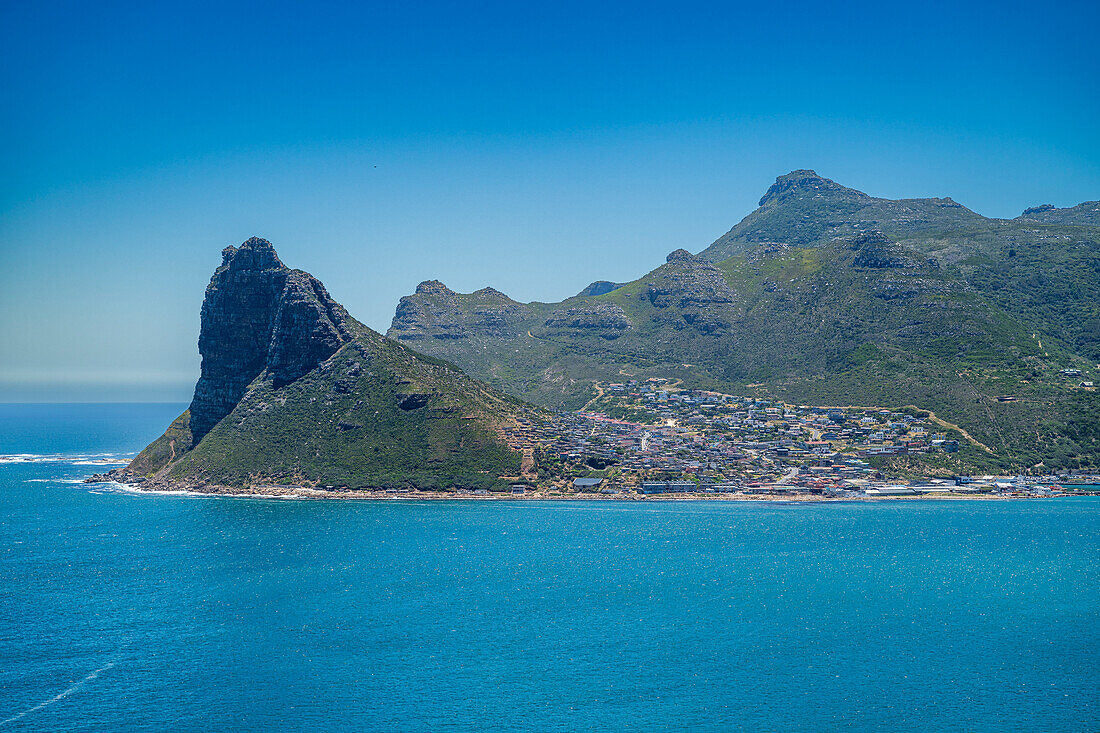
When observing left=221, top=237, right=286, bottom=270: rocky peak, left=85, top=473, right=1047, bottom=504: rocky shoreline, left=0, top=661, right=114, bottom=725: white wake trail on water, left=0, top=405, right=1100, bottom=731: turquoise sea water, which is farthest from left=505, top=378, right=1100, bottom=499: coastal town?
left=0, top=661, right=114, bottom=725: white wake trail on water

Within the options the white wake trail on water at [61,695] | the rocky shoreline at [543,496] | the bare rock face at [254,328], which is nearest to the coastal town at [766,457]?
the rocky shoreline at [543,496]

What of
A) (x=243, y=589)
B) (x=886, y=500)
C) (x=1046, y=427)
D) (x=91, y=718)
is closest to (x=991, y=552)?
(x=886, y=500)

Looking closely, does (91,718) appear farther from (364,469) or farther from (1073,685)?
(364,469)

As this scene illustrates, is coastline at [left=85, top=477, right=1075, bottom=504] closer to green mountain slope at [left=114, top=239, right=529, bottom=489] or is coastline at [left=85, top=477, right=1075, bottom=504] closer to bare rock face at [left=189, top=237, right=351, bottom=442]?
green mountain slope at [left=114, top=239, right=529, bottom=489]

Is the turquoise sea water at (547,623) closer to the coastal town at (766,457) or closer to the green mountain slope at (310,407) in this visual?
the coastal town at (766,457)

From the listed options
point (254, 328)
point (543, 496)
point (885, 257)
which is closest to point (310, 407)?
point (254, 328)

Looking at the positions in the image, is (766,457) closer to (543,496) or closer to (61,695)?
(543,496)

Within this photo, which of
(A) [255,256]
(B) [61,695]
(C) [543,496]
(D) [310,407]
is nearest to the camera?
(B) [61,695]
